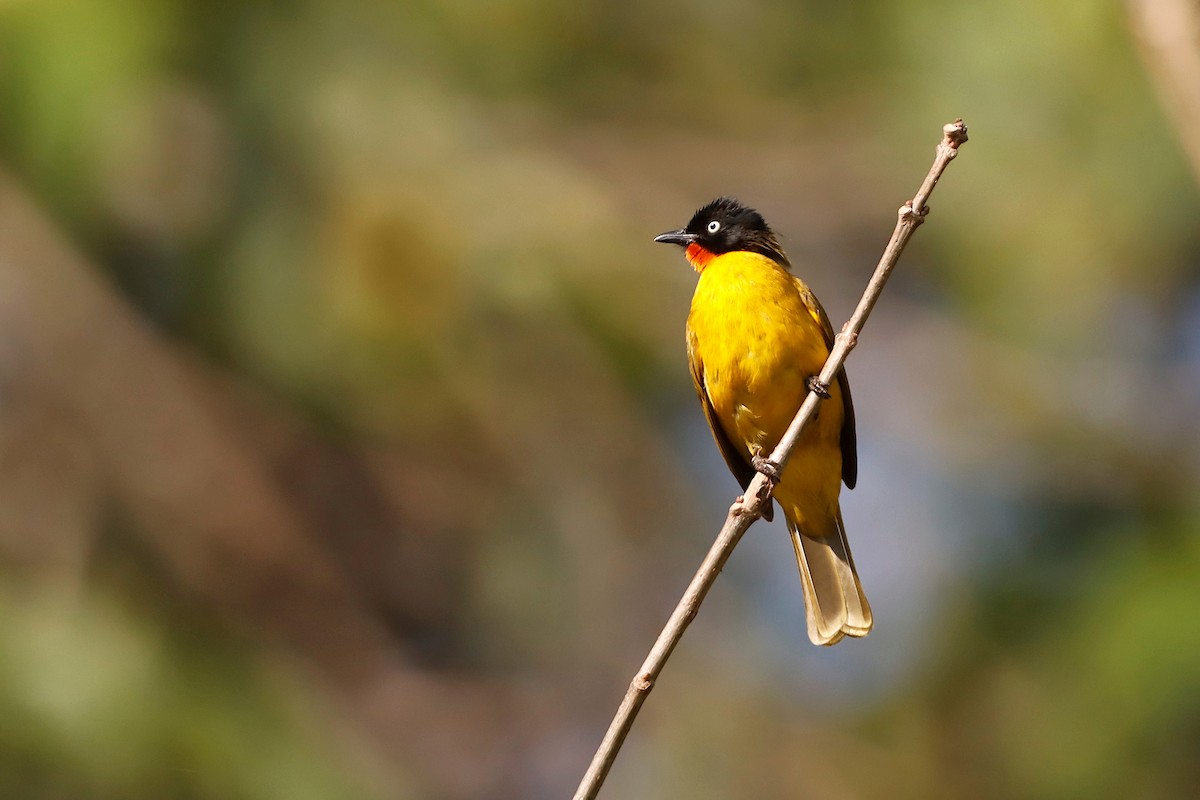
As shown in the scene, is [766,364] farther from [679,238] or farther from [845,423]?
[679,238]

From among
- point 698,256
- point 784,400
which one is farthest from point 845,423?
point 698,256

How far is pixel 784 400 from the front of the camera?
184 inches

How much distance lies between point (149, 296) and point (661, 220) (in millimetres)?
3190

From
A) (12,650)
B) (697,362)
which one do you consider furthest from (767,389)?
(12,650)

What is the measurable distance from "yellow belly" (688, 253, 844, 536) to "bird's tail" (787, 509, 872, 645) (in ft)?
0.58

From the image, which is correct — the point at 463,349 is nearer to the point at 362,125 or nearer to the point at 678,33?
the point at 362,125

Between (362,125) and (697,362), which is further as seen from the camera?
(362,125)

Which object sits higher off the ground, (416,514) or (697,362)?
(416,514)

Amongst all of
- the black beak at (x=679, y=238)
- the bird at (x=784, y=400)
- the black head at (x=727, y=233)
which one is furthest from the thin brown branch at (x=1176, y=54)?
the black beak at (x=679, y=238)

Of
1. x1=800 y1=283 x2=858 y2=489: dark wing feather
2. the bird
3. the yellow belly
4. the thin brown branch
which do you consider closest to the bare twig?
the thin brown branch

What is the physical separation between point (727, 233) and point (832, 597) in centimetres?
143

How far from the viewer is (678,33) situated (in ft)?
31.3

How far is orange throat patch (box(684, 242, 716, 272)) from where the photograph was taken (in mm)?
5266

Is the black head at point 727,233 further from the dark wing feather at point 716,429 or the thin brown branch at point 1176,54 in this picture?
the thin brown branch at point 1176,54
